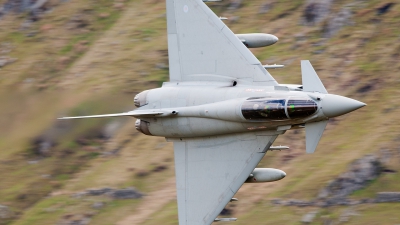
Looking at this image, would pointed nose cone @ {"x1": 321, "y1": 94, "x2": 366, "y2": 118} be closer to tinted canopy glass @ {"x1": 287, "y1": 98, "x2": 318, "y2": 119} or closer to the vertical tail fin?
tinted canopy glass @ {"x1": 287, "y1": 98, "x2": 318, "y2": 119}

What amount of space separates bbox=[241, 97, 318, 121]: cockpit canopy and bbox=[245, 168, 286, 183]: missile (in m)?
2.33

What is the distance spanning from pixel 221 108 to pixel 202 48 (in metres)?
2.75

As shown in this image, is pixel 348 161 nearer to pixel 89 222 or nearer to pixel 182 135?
pixel 182 135

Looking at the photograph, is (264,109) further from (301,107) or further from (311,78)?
(311,78)

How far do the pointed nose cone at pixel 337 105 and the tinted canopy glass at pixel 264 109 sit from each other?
1173 millimetres

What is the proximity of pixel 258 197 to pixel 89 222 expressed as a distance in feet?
22.1

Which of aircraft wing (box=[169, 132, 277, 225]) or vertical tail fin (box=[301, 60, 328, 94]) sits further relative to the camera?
aircraft wing (box=[169, 132, 277, 225])

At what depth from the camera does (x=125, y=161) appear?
3497 cm

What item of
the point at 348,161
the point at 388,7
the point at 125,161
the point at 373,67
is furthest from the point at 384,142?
the point at 125,161

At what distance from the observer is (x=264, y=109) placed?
24.8m

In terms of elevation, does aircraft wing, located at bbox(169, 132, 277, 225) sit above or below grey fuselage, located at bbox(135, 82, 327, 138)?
below

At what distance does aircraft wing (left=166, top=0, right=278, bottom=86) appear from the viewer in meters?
27.1

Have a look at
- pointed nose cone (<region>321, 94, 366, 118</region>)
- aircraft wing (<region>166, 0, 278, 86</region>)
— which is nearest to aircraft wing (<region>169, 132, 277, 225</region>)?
aircraft wing (<region>166, 0, 278, 86</region>)

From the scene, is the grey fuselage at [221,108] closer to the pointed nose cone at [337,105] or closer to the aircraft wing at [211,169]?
the pointed nose cone at [337,105]
